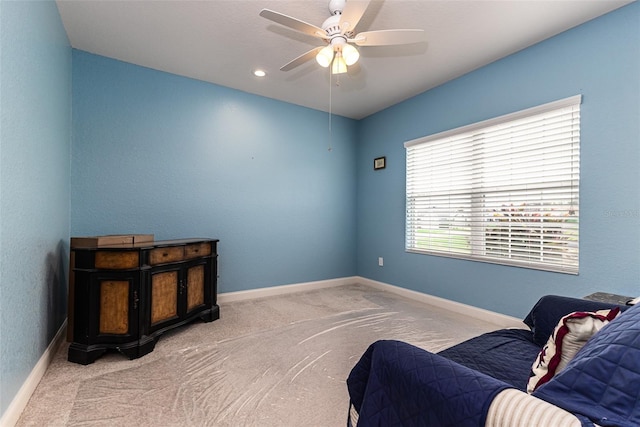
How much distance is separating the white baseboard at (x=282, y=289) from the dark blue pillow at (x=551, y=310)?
3.04 meters

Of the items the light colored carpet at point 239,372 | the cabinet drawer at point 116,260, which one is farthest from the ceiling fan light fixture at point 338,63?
the light colored carpet at point 239,372

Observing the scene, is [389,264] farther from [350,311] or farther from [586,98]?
[586,98]

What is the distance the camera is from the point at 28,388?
5.68 feet

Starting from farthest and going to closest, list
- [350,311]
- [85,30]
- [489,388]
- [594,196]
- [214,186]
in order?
1. [214,186]
2. [350,311]
3. [85,30]
4. [594,196]
5. [489,388]

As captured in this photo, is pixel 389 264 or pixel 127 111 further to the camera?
pixel 389 264

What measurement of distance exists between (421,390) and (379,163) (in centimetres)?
391

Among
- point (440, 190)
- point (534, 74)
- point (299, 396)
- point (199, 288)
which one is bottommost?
point (299, 396)

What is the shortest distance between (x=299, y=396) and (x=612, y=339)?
157cm

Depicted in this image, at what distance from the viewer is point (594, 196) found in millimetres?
2414

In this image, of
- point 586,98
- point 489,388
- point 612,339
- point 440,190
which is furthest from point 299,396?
point 586,98

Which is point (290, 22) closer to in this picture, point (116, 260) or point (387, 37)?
Result: point (387, 37)

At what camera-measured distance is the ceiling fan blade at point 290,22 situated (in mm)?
1822

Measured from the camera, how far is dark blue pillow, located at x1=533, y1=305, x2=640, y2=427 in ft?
2.07

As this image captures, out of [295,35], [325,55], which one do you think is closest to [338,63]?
[325,55]
